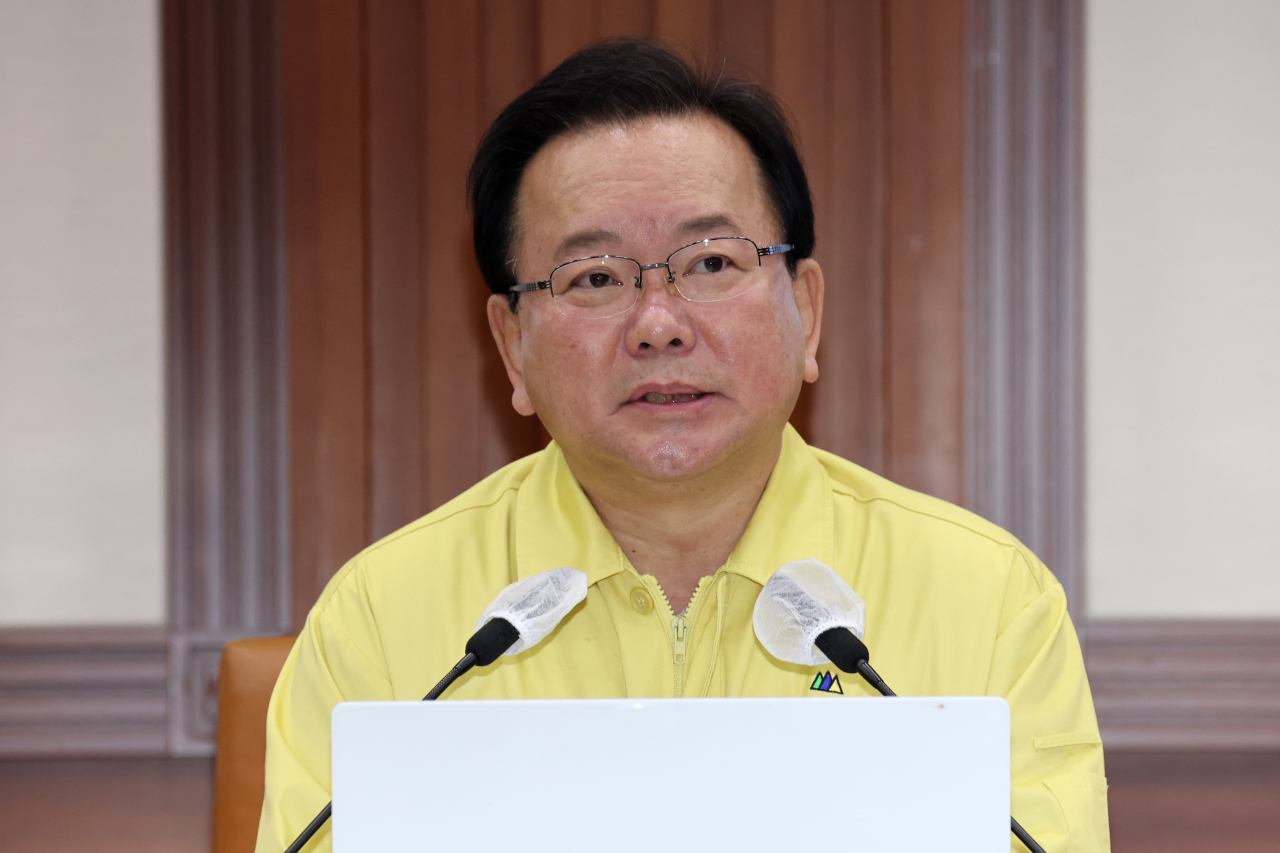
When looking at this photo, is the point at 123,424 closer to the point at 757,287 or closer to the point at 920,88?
the point at 757,287

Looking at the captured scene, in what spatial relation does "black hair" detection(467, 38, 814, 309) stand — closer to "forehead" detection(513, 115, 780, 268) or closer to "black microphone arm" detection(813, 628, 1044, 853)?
"forehead" detection(513, 115, 780, 268)

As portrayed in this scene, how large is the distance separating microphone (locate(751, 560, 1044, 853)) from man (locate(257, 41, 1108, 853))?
0.97 feet

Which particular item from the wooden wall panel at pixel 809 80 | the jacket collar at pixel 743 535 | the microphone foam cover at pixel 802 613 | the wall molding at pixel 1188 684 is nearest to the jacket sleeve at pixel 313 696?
the jacket collar at pixel 743 535

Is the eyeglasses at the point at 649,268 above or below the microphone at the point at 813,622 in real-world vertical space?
Result: above

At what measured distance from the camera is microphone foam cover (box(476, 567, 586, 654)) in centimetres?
67

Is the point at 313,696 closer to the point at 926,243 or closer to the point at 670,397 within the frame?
the point at 670,397

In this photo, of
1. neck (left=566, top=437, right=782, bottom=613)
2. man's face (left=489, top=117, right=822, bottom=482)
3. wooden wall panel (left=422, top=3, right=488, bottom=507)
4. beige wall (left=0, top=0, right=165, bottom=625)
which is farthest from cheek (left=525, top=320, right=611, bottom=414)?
beige wall (left=0, top=0, right=165, bottom=625)

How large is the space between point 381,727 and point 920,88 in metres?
1.44

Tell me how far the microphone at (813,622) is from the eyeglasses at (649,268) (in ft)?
1.25

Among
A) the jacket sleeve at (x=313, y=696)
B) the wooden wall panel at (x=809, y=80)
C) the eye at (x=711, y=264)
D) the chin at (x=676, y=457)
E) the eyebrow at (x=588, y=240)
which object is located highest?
→ the wooden wall panel at (x=809, y=80)

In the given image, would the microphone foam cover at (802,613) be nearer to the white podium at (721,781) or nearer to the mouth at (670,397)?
the white podium at (721,781)

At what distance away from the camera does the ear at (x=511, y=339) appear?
3.65 ft

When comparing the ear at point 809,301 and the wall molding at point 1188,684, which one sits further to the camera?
the wall molding at point 1188,684

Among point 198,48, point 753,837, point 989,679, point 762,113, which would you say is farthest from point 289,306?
point 753,837
